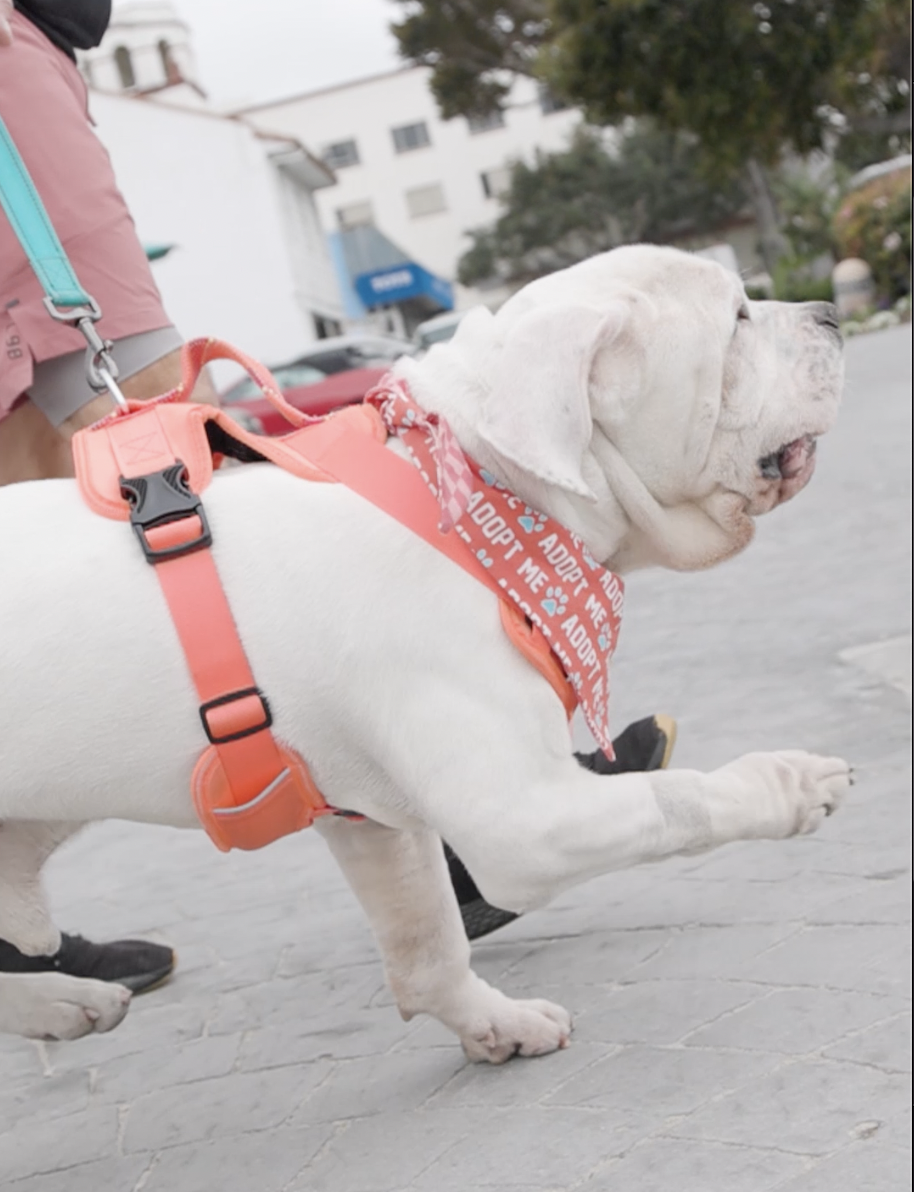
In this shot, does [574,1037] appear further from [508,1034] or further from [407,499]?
[407,499]

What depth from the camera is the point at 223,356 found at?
9.23ft

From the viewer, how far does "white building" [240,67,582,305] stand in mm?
65375

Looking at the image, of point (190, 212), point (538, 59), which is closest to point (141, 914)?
point (538, 59)

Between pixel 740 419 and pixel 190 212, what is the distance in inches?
1303

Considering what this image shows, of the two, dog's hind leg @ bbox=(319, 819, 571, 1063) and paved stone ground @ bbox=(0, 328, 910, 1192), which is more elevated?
dog's hind leg @ bbox=(319, 819, 571, 1063)

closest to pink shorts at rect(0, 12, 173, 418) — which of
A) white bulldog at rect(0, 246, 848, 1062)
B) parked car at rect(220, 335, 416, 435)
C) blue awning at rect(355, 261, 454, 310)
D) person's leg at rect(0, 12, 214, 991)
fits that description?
person's leg at rect(0, 12, 214, 991)

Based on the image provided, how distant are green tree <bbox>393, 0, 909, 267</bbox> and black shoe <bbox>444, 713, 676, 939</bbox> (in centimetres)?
2003

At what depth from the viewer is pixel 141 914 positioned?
175 inches

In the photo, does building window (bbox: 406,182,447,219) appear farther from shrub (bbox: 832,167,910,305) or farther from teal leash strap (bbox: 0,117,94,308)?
teal leash strap (bbox: 0,117,94,308)

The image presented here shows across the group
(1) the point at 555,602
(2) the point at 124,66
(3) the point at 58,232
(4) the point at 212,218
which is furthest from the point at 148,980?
(2) the point at 124,66

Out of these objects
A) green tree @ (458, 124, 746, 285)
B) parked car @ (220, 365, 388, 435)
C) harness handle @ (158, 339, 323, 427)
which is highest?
harness handle @ (158, 339, 323, 427)

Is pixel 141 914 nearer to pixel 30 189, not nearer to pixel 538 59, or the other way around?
pixel 30 189

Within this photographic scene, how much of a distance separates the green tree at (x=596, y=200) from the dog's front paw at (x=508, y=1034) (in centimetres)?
5902

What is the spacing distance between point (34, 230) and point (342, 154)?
66299mm
